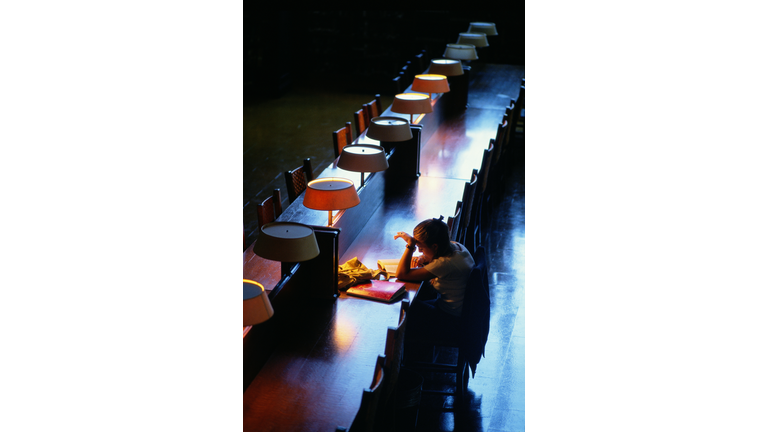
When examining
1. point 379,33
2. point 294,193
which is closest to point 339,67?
point 379,33

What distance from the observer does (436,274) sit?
161 inches

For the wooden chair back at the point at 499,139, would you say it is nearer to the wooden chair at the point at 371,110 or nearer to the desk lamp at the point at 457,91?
the desk lamp at the point at 457,91

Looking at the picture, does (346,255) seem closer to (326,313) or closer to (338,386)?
(326,313)

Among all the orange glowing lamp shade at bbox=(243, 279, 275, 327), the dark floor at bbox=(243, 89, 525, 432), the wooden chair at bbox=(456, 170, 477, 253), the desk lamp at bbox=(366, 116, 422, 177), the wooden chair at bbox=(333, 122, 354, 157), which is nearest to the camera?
the orange glowing lamp shade at bbox=(243, 279, 275, 327)

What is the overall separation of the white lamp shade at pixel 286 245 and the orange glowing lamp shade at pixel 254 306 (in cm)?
46

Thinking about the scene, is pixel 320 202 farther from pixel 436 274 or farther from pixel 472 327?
pixel 472 327

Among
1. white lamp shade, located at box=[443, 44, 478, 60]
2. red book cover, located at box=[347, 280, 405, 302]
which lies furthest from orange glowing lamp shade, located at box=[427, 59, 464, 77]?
red book cover, located at box=[347, 280, 405, 302]

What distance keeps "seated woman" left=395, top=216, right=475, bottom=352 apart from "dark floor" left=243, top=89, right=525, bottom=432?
0.52 m

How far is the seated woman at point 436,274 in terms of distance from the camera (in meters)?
4.05

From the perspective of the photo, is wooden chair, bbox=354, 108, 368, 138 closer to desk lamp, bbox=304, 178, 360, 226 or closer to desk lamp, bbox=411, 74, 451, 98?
desk lamp, bbox=411, 74, 451, 98

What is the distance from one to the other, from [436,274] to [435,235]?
0.79 feet

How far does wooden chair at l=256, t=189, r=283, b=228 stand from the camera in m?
4.72

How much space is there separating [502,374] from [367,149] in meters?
1.80

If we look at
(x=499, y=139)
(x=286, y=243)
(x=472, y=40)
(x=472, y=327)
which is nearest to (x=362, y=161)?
(x=472, y=327)
